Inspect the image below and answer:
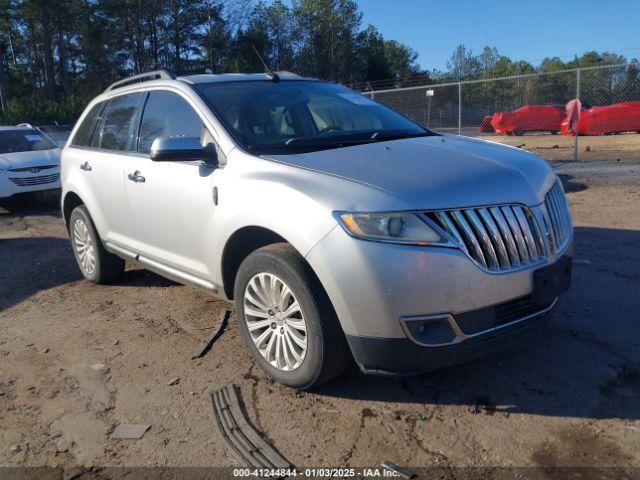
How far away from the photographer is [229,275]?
3.69 meters

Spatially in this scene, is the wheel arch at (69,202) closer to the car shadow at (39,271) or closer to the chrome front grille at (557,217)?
the car shadow at (39,271)

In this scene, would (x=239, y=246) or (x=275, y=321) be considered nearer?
(x=275, y=321)

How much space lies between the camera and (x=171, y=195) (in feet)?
13.2

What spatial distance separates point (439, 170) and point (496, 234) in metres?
0.47

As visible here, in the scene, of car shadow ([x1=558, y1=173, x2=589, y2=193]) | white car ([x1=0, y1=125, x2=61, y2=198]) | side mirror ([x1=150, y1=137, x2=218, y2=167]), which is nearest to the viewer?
side mirror ([x1=150, y1=137, x2=218, y2=167])

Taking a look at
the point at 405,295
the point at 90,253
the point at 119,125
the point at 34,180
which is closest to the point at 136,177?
the point at 119,125

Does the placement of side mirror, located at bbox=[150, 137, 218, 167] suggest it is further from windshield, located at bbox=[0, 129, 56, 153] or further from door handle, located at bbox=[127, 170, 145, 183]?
windshield, located at bbox=[0, 129, 56, 153]

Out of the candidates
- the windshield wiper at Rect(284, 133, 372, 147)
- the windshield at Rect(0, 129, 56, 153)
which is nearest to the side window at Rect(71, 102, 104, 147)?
the windshield wiper at Rect(284, 133, 372, 147)

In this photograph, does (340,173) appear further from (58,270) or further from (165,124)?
(58,270)

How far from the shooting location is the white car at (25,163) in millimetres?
10133

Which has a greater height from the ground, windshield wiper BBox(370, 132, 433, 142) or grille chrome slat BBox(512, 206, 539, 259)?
windshield wiper BBox(370, 132, 433, 142)

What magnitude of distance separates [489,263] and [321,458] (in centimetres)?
123

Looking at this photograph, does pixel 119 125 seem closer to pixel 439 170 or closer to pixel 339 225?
pixel 339 225

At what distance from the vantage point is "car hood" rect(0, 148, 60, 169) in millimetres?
10188
